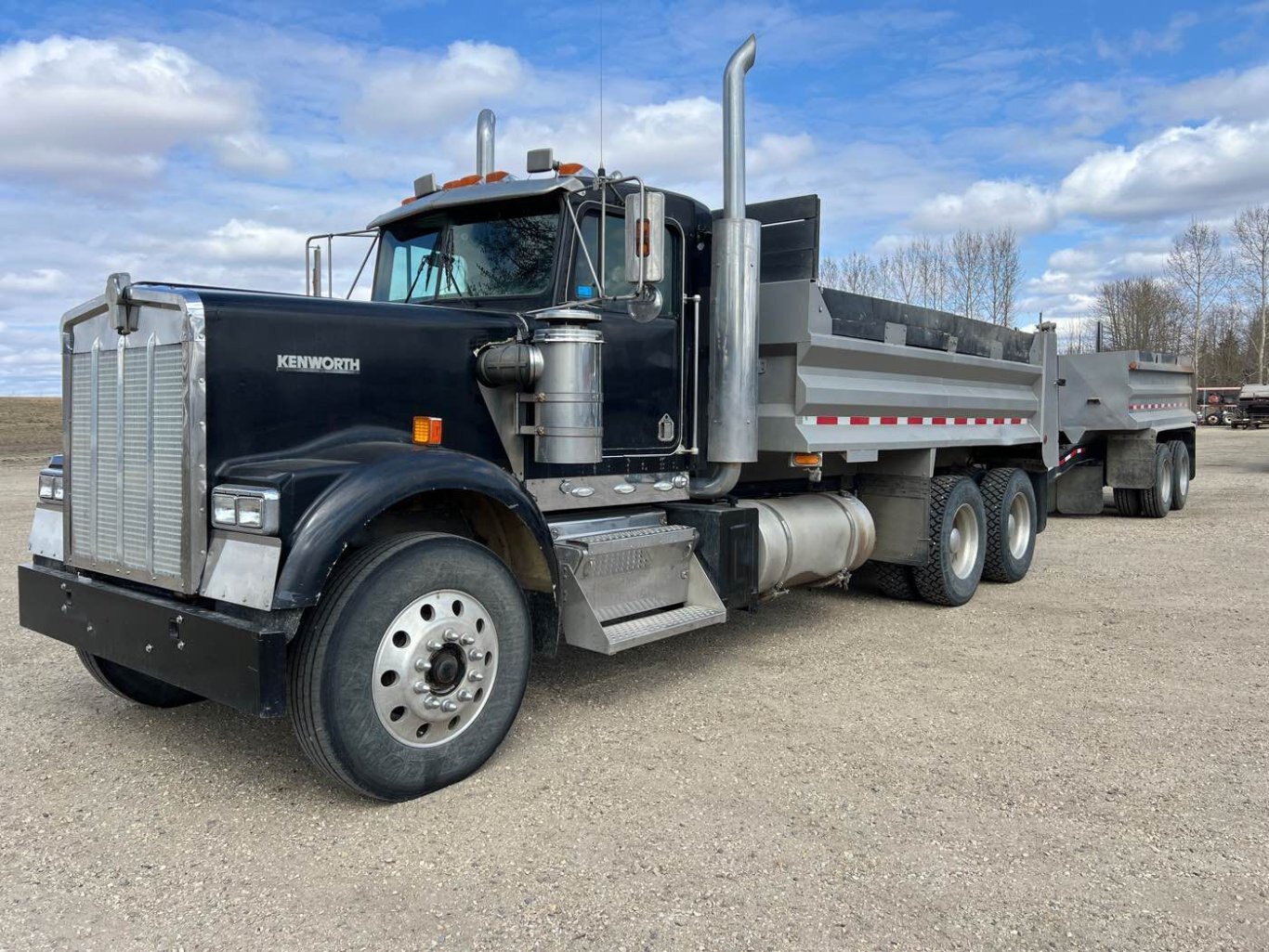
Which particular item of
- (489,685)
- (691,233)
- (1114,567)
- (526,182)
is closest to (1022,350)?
(1114,567)

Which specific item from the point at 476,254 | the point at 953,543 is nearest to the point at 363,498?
the point at 476,254

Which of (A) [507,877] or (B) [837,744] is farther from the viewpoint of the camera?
(B) [837,744]

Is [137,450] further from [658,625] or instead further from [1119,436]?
[1119,436]

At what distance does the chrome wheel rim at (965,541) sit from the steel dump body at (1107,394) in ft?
15.9

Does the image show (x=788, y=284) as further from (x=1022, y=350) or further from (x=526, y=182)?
(x=1022, y=350)

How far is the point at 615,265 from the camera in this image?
4.90 m

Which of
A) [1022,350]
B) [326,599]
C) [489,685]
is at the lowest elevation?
[489,685]

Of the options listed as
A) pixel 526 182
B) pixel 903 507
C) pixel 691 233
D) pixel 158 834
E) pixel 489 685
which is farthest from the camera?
pixel 903 507

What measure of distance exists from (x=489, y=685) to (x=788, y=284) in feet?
9.88

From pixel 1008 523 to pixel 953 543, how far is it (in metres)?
0.95

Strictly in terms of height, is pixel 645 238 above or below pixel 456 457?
above

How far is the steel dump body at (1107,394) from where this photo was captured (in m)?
12.3

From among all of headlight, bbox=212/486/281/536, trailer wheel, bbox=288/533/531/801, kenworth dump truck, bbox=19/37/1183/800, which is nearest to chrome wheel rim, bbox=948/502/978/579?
kenworth dump truck, bbox=19/37/1183/800

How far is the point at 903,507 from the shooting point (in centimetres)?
712
